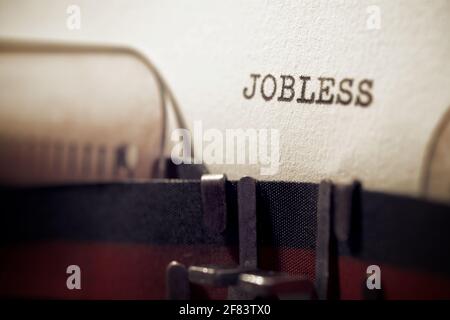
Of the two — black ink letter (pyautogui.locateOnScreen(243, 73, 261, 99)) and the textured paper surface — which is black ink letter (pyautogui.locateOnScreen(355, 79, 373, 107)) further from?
black ink letter (pyautogui.locateOnScreen(243, 73, 261, 99))

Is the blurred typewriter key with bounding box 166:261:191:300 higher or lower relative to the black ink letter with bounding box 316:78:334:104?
lower

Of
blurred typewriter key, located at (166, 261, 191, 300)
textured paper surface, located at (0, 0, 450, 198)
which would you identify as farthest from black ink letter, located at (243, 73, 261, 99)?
blurred typewriter key, located at (166, 261, 191, 300)

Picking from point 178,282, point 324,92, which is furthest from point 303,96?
point 178,282

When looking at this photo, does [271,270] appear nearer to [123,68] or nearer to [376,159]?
[376,159]

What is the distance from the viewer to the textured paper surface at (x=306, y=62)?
755mm

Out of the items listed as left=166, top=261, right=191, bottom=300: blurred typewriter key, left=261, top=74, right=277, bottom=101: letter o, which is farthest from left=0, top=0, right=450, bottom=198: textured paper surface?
left=166, top=261, right=191, bottom=300: blurred typewriter key

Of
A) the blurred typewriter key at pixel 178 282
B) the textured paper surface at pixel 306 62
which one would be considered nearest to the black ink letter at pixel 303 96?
the textured paper surface at pixel 306 62

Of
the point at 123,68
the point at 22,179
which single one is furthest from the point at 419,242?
the point at 22,179

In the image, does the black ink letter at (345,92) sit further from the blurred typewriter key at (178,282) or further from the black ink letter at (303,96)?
the blurred typewriter key at (178,282)

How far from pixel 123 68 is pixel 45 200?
29 centimetres

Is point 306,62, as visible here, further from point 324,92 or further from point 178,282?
point 178,282

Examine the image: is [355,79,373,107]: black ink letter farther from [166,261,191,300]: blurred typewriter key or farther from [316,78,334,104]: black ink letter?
[166,261,191,300]: blurred typewriter key

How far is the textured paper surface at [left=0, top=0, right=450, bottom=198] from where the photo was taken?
0.75m

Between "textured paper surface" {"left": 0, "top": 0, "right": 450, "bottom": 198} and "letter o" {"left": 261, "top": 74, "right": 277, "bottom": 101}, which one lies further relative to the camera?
"letter o" {"left": 261, "top": 74, "right": 277, "bottom": 101}
